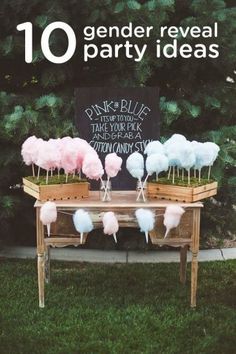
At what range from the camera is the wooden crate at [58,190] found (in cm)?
469

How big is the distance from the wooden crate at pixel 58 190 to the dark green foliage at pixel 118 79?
3.18 ft

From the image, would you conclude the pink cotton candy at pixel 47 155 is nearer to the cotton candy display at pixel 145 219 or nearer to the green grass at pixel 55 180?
the green grass at pixel 55 180

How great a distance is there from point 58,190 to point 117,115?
865 millimetres

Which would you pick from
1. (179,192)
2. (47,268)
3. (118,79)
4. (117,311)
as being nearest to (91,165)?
(179,192)

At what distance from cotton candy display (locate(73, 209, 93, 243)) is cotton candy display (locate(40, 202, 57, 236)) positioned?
0.14m

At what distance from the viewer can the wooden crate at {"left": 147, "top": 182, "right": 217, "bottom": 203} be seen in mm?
4668

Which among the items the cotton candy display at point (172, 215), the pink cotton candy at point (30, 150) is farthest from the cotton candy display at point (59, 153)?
the cotton candy display at point (172, 215)

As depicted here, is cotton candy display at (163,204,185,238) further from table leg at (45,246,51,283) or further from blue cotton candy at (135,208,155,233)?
table leg at (45,246,51,283)

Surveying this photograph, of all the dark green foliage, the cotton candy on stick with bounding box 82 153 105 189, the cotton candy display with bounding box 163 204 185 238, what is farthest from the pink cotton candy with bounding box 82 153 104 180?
the dark green foliage

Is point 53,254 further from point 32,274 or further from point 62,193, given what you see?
point 62,193

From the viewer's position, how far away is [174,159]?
4676mm

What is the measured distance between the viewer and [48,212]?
451 cm

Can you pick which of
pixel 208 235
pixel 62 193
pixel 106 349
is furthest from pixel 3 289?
pixel 208 235

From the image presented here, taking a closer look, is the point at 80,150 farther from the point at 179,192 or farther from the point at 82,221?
the point at 179,192
